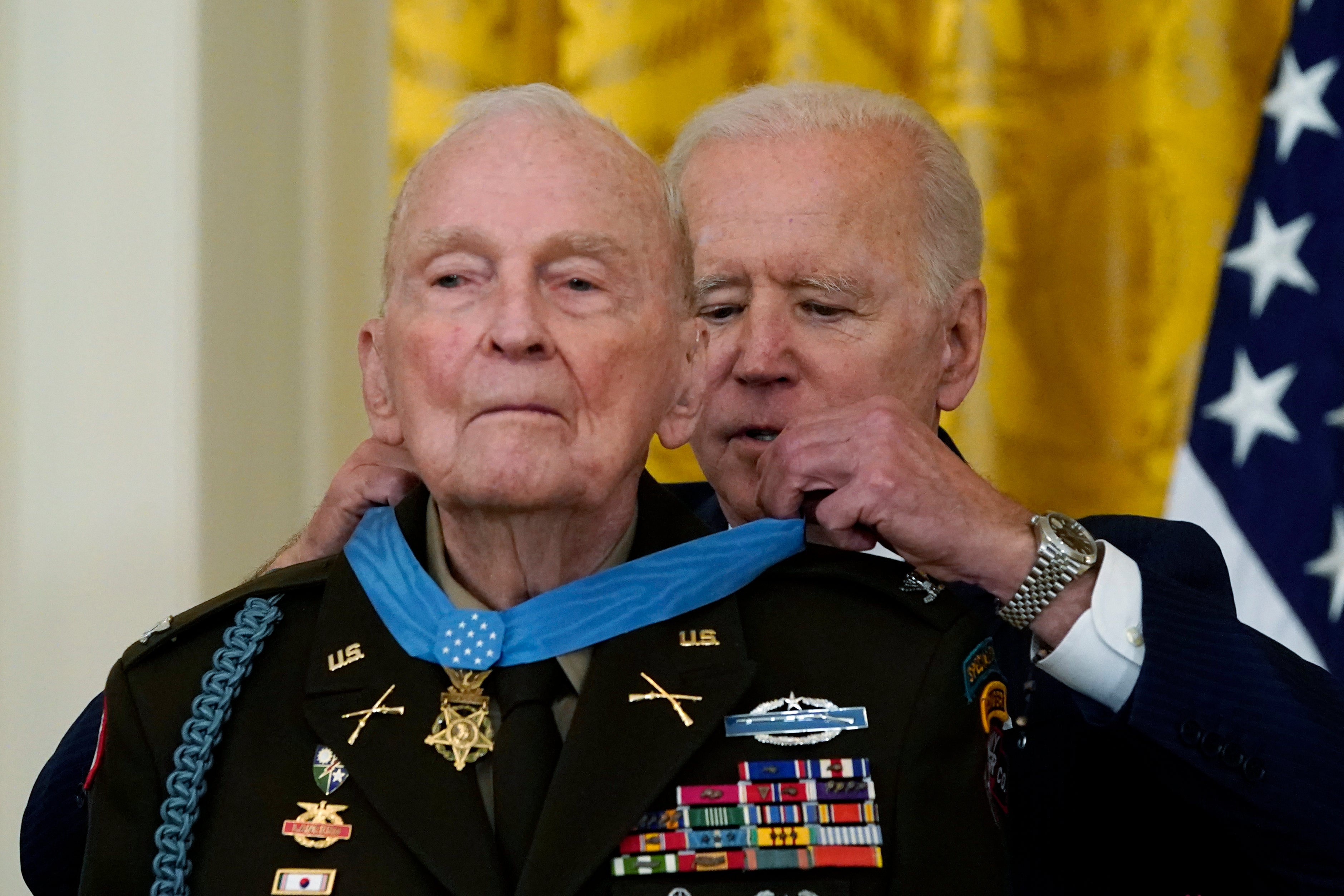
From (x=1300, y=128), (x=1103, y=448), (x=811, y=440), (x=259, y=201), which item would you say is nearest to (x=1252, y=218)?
(x=1300, y=128)

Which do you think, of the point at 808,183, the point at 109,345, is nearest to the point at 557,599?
the point at 808,183

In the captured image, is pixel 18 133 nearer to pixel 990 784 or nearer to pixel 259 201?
pixel 259 201

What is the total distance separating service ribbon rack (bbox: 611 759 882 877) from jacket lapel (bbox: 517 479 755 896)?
0.09 feet

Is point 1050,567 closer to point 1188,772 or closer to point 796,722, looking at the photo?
point 1188,772

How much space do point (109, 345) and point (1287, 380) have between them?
6.37 feet

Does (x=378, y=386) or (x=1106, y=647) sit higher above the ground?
(x=378, y=386)

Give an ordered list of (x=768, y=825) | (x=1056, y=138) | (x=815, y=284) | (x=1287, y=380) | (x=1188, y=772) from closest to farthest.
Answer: (x=768, y=825), (x=1188, y=772), (x=815, y=284), (x=1287, y=380), (x=1056, y=138)

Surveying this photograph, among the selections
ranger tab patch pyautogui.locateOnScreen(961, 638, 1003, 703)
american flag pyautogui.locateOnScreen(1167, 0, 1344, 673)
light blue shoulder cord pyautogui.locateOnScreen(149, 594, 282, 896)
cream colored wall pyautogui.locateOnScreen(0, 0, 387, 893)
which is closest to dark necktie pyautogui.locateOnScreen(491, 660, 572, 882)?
light blue shoulder cord pyautogui.locateOnScreen(149, 594, 282, 896)

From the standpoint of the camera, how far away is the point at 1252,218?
2652 millimetres

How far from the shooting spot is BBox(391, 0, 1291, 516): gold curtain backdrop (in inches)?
111

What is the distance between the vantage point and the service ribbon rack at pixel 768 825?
4.47 ft

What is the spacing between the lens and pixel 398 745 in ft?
4.63

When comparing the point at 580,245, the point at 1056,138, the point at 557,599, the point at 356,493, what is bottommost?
the point at 557,599

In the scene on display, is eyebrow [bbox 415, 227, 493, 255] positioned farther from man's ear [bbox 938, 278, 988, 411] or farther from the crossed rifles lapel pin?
man's ear [bbox 938, 278, 988, 411]
